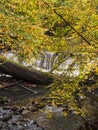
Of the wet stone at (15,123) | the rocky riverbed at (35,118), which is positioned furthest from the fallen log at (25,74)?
the wet stone at (15,123)

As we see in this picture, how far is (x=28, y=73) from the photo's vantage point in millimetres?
12164

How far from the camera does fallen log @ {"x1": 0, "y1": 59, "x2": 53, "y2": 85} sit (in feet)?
39.7

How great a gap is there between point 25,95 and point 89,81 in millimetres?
4622

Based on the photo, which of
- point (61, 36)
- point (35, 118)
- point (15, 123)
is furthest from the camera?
Answer: point (35, 118)

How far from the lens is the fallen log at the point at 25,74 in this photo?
476 inches

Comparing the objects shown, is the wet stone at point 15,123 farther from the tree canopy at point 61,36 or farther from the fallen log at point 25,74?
the fallen log at point 25,74

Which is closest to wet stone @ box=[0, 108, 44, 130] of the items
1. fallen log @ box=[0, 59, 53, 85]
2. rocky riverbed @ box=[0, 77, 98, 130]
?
rocky riverbed @ box=[0, 77, 98, 130]

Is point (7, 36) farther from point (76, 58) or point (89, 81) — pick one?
point (89, 81)

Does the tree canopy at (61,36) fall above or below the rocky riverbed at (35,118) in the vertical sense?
above

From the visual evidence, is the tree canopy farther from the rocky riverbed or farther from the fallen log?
the fallen log

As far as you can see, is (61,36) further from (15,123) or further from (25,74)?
(25,74)

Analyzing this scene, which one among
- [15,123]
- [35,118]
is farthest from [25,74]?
[15,123]

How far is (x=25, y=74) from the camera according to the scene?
12188 millimetres

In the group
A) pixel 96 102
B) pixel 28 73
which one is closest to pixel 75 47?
pixel 96 102
